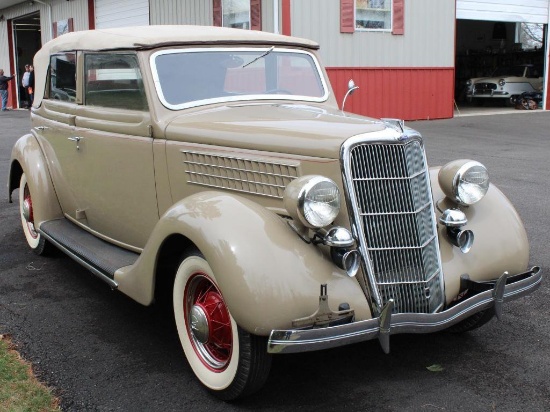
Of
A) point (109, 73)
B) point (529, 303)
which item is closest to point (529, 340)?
point (529, 303)

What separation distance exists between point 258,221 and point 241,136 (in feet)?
2.15

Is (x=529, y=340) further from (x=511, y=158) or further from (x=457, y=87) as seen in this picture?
(x=457, y=87)

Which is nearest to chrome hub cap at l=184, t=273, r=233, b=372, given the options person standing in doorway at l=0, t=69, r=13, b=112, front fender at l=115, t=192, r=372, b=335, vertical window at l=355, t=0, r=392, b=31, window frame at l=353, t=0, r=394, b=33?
front fender at l=115, t=192, r=372, b=335

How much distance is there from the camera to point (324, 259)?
123 inches

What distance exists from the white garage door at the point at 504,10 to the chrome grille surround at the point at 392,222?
52.0ft

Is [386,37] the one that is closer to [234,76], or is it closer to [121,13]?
[121,13]

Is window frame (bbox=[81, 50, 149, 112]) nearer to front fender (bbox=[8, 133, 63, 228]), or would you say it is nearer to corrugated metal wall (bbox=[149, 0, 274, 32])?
front fender (bbox=[8, 133, 63, 228])

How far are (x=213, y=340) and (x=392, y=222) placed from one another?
107cm

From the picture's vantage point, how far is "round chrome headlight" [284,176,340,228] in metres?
3.03

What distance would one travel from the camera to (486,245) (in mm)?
3582

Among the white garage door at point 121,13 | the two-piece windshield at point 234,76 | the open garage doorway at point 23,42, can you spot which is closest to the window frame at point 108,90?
the two-piece windshield at point 234,76

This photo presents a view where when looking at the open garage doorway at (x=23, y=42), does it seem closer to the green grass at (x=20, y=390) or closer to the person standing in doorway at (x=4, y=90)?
the person standing in doorway at (x=4, y=90)

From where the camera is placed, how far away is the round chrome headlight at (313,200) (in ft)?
9.95

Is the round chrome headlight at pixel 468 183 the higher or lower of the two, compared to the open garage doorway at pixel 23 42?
lower
